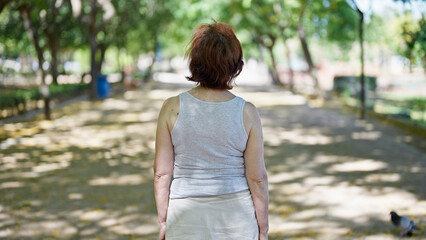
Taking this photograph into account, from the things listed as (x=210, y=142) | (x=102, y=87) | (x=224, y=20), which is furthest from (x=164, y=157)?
(x=102, y=87)

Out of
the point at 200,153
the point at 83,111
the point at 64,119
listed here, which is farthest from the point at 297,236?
the point at 83,111

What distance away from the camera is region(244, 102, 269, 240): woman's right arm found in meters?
2.42

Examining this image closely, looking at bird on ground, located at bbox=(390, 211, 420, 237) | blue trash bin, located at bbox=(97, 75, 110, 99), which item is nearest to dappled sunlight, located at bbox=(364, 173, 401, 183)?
bird on ground, located at bbox=(390, 211, 420, 237)

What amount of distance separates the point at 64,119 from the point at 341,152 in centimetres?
946

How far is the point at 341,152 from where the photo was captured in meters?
11.4

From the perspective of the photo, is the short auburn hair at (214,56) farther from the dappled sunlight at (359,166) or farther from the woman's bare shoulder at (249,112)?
the dappled sunlight at (359,166)

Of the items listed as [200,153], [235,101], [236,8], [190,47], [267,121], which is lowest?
[267,121]

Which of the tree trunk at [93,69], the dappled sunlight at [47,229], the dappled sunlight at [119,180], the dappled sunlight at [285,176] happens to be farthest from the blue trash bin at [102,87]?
the dappled sunlight at [47,229]

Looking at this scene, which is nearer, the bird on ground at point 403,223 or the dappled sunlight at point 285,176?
the bird on ground at point 403,223

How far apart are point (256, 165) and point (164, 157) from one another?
41 cm

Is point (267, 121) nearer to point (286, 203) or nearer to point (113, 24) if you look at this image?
point (286, 203)

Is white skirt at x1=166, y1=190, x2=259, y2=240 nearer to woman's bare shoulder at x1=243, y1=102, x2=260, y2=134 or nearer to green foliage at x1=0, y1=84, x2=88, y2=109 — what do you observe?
Answer: woman's bare shoulder at x1=243, y1=102, x2=260, y2=134

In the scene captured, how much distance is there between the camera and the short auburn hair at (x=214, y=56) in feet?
7.94

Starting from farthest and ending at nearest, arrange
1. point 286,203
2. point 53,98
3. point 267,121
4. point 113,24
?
point 113,24, point 53,98, point 267,121, point 286,203
